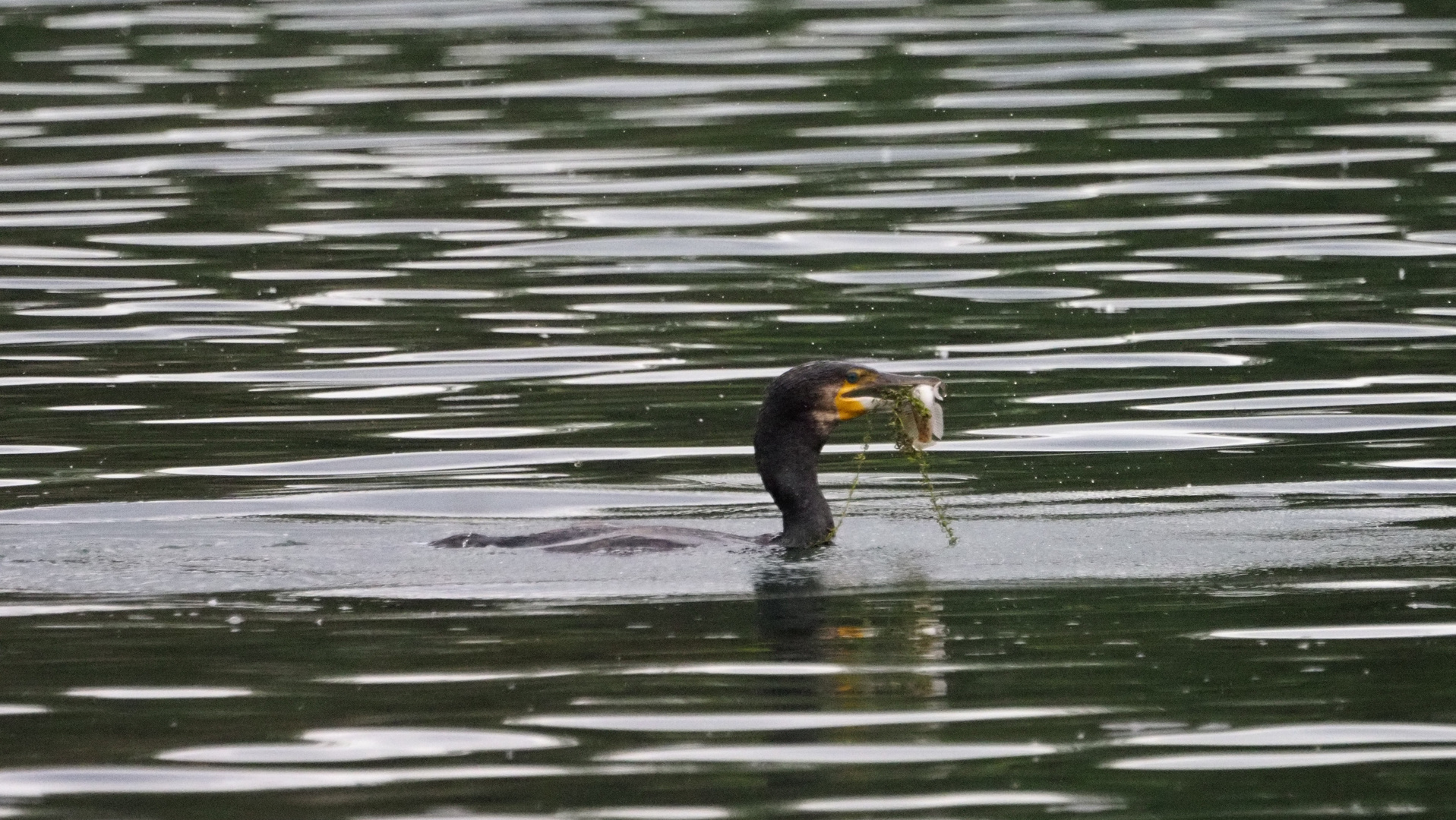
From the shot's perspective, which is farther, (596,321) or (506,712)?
(596,321)

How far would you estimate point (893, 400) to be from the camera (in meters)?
13.1

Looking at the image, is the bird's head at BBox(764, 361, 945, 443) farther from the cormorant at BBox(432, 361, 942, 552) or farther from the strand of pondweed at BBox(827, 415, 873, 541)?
the strand of pondweed at BBox(827, 415, 873, 541)

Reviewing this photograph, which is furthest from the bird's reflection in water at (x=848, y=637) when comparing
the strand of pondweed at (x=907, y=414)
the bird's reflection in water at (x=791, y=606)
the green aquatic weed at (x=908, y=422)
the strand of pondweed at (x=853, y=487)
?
the strand of pondweed at (x=907, y=414)

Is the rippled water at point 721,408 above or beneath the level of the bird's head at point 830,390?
beneath

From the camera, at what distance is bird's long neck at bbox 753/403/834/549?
1297 cm

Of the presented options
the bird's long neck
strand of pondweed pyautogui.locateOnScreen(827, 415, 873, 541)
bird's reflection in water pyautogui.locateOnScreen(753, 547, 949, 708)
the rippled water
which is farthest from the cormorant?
bird's reflection in water pyautogui.locateOnScreen(753, 547, 949, 708)

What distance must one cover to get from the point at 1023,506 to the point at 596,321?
20.6 feet

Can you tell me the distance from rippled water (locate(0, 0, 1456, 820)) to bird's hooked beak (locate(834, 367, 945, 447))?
1.77 feet

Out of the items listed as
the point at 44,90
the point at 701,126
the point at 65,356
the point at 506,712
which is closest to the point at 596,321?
the point at 65,356

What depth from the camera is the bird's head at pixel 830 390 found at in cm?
1306

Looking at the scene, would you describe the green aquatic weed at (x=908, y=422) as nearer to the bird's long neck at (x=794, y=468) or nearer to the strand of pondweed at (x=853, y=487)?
the strand of pondweed at (x=853, y=487)

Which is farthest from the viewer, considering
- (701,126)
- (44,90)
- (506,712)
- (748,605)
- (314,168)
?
(44,90)

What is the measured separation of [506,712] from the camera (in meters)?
9.30

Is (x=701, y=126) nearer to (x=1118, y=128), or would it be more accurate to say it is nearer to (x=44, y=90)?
(x=1118, y=128)
